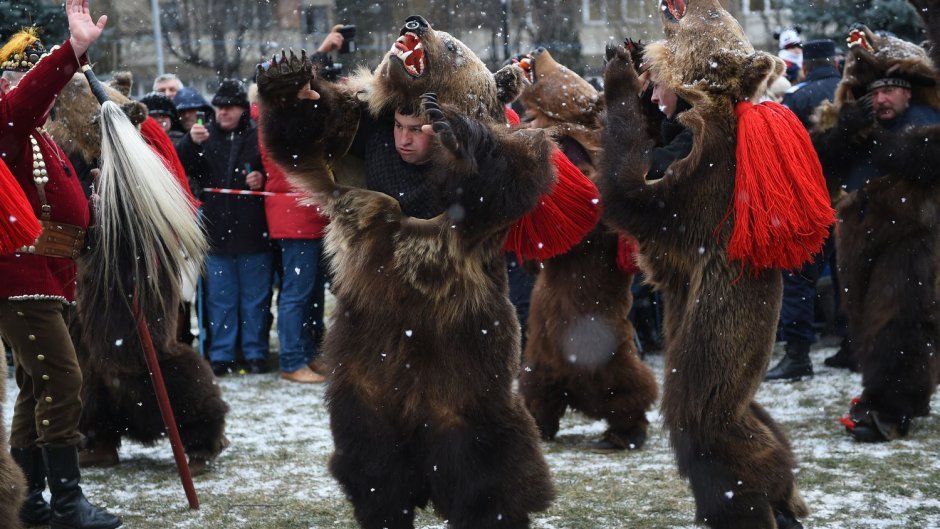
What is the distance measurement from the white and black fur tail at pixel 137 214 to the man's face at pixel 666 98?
1.92 m

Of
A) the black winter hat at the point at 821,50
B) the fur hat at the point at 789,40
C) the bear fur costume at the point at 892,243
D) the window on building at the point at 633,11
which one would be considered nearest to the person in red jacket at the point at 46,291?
the bear fur costume at the point at 892,243

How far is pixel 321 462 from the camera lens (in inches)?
230

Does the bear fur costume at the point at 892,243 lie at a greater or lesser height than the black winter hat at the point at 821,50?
lesser

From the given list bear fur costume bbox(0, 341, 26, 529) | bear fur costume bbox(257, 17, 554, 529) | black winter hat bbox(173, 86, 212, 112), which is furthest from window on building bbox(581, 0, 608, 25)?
bear fur costume bbox(0, 341, 26, 529)

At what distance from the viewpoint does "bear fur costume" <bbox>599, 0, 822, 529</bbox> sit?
13.3ft

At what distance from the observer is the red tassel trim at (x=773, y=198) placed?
3934 mm

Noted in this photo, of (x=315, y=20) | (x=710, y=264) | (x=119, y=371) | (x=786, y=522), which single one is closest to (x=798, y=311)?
(x=786, y=522)

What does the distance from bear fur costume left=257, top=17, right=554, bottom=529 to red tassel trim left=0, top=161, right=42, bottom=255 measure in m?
0.87

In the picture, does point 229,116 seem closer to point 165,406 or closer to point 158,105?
point 158,105

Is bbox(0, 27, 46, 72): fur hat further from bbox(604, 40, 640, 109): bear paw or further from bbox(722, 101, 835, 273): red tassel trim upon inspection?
bbox(722, 101, 835, 273): red tassel trim

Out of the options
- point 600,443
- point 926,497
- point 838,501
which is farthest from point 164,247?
point 926,497

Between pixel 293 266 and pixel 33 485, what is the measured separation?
141 inches

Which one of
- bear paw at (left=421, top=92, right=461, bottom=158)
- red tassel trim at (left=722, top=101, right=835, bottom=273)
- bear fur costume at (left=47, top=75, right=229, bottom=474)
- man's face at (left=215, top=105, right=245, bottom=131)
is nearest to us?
bear paw at (left=421, top=92, right=461, bottom=158)

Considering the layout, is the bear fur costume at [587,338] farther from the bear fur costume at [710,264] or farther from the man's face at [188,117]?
the man's face at [188,117]
